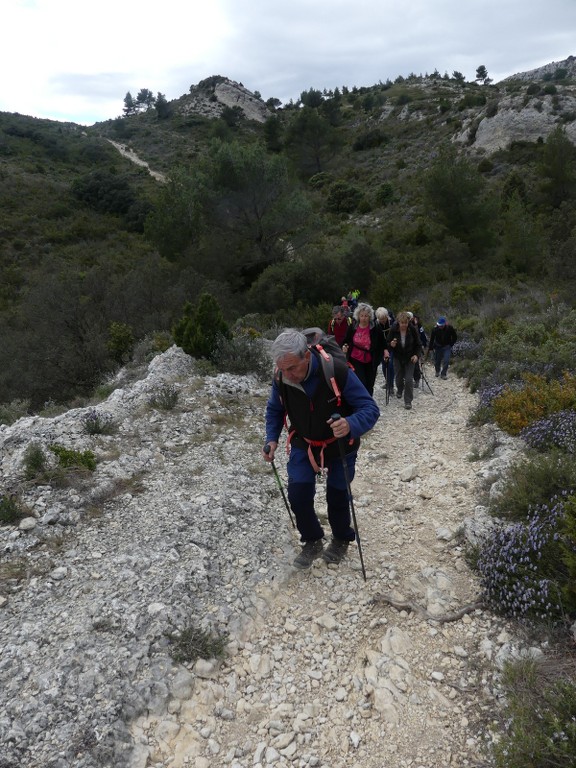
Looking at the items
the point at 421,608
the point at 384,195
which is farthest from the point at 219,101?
the point at 421,608

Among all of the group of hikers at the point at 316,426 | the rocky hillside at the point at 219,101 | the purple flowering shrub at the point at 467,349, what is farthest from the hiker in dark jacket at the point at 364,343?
the rocky hillside at the point at 219,101

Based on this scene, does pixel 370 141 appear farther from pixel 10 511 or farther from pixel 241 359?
pixel 10 511

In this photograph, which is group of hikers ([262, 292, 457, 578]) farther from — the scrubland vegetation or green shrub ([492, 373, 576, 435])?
green shrub ([492, 373, 576, 435])

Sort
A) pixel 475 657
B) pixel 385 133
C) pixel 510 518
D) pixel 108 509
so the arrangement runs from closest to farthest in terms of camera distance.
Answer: pixel 475 657 < pixel 510 518 < pixel 108 509 < pixel 385 133

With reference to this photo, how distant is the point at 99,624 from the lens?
11.6ft

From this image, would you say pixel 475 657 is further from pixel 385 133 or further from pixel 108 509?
pixel 385 133

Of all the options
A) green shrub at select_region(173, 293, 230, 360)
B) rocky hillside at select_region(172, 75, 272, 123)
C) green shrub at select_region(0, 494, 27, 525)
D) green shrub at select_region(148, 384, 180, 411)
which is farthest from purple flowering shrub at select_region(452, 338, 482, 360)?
rocky hillside at select_region(172, 75, 272, 123)

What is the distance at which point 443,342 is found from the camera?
33.4 feet

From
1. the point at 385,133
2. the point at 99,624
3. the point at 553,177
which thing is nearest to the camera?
the point at 99,624

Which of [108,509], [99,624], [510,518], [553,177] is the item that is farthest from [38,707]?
[553,177]

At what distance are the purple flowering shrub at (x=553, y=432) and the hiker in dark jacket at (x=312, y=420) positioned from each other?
2.76 metres

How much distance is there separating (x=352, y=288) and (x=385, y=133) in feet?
114

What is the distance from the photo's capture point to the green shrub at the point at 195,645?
3336mm

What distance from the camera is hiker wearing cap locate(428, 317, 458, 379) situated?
10.1 metres
